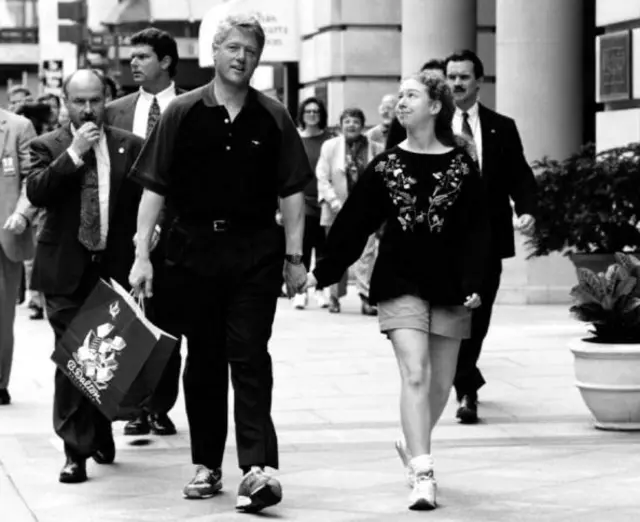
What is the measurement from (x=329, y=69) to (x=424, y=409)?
15761mm

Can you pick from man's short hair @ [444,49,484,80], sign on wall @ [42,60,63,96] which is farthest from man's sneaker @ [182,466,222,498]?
sign on wall @ [42,60,63,96]

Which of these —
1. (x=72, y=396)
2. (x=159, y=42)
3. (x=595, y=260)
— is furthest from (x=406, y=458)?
(x=595, y=260)

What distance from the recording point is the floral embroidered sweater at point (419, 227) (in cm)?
773

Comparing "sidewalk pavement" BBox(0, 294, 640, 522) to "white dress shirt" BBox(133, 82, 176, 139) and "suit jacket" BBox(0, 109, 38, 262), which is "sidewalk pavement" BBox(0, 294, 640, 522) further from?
"white dress shirt" BBox(133, 82, 176, 139)

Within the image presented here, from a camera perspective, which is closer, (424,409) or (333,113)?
(424,409)

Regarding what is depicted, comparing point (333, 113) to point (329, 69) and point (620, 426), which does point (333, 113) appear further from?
point (620, 426)

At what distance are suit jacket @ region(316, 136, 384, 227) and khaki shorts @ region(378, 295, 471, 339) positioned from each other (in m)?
9.06

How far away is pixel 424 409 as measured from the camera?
25.2ft

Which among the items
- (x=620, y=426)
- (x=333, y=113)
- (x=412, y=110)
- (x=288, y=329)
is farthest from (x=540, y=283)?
(x=412, y=110)

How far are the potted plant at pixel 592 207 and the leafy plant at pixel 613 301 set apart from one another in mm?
4038

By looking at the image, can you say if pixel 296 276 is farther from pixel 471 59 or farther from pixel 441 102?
pixel 471 59

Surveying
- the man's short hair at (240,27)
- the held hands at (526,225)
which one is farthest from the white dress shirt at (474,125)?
the man's short hair at (240,27)

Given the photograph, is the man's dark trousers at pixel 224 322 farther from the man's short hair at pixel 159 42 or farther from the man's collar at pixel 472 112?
the man's collar at pixel 472 112

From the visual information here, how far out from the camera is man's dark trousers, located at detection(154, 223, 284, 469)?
24.7 feet
